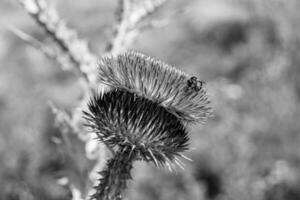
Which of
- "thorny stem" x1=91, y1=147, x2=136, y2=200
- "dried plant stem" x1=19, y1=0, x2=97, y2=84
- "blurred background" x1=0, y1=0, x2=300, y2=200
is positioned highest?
"blurred background" x1=0, y1=0, x2=300, y2=200

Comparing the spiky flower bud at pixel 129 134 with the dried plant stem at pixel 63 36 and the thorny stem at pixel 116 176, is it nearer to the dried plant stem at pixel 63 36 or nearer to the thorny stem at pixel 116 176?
the thorny stem at pixel 116 176

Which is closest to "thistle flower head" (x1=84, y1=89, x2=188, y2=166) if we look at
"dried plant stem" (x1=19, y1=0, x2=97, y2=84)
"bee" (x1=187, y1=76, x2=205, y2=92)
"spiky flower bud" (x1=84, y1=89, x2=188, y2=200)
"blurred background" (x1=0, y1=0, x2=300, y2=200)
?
"spiky flower bud" (x1=84, y1=89, x2=188, y2=200)

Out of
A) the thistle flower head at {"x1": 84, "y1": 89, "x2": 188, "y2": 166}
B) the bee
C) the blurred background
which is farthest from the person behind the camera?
the blurred background

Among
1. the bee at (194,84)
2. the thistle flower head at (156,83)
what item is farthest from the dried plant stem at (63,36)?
the bee at (194,84)

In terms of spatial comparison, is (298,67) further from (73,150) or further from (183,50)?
(73,150)

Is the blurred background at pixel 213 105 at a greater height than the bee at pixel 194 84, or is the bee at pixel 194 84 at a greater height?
the blurred background at pixel 213 105

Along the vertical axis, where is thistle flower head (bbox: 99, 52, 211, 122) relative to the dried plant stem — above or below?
below

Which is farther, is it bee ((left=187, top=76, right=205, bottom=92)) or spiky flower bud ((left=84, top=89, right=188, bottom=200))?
bee ((left=187, top=76, right=205, bottom=92))

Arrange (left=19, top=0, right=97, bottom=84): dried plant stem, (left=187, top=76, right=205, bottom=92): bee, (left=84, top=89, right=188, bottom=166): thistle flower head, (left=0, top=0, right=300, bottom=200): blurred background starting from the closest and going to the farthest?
(left=84, top=89, right=188, bottom=166): thistle flower head < (left=187, top=76, right=205, bottom=92): bee < (left=19, top=0, right=97, bottom=84): dried plant stem < (left=0, top=0, right=300, bottom=200): blurred background

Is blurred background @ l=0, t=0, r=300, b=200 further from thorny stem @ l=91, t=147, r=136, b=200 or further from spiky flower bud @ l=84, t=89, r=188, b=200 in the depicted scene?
thorny stem @ l=91, t=147, r=136, b=200
